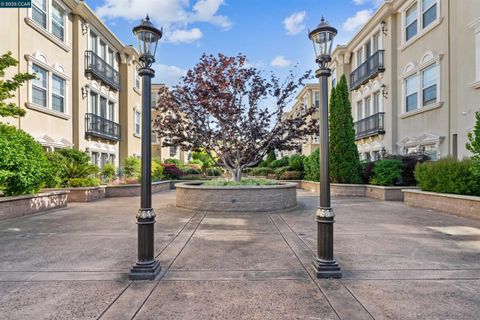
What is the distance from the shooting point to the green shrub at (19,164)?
7.91 m

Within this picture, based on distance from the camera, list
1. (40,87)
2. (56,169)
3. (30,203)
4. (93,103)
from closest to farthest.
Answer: (30,203)
(56,169)
(40,87)
(93,103)

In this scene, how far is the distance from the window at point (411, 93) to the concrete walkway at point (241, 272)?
9163 millimetres

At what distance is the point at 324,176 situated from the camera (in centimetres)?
420

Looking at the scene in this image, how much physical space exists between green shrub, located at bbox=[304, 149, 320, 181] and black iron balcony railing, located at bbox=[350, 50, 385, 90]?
6.15 m

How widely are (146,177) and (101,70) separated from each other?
52.7 ft

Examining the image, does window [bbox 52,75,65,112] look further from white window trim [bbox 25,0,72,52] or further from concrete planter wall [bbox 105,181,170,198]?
concrete planter wall [bbox 105,181,170,198]

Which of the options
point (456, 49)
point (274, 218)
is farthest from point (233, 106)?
point (456, 49)

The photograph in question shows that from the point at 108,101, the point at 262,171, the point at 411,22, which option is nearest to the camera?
the point at 411,22

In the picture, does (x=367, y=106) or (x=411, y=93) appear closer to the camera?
(x=411, y=93)

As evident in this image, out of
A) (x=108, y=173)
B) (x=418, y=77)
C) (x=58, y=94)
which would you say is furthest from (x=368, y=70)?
(x=58, y=94)

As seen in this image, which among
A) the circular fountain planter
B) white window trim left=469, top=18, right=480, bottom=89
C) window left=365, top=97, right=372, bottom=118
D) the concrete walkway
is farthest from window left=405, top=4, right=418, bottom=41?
the circular fountain planter

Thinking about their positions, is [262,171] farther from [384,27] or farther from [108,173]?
[384,27]

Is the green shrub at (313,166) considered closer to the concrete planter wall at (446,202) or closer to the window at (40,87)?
the concrete planter wall at (446,202)

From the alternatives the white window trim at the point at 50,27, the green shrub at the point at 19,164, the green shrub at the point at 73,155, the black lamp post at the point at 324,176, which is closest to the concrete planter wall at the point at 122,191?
the green shrub at the point at 73,155
